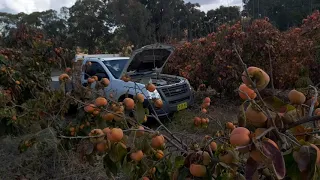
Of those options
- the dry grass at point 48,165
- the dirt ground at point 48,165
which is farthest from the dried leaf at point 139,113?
the dry grass at point 48,165

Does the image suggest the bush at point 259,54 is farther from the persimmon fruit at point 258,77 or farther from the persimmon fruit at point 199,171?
the persimmon fruit at point 258,77

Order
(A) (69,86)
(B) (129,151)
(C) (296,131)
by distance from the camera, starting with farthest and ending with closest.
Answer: (A) (69,86) → (B) (129,151) → (C) (296,131)

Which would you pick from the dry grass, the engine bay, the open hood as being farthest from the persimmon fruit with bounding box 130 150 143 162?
the engine bay

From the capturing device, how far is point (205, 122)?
1.83 metres

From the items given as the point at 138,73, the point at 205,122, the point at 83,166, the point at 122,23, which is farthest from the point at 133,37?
the point at 205,122

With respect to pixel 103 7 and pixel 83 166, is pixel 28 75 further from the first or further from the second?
pixel 103 7

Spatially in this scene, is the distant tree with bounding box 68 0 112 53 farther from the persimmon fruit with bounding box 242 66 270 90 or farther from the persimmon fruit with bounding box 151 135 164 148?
the persimmon fruit with bounding box 242 66 270 90

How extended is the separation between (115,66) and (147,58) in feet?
3.00

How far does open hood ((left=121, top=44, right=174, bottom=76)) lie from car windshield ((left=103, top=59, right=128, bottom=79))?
0.40m

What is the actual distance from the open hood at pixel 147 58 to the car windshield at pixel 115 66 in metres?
0.40

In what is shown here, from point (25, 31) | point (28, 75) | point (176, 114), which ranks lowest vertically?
point (176, 114)

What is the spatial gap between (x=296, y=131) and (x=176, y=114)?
5.73 meters

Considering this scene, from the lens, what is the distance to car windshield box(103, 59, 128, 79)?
22.9ft

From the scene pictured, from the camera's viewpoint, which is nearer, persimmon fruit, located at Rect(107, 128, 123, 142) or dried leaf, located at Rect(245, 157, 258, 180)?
dried leaf, located at Rect(245, 157, 258, 180)
